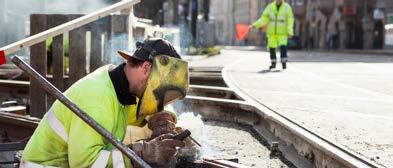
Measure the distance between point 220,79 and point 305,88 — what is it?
8.70ft

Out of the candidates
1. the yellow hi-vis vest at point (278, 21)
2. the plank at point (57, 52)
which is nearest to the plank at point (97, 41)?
the plank at point (57, 52)

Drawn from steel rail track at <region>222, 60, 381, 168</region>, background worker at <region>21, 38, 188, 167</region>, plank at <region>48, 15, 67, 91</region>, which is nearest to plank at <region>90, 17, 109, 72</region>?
plank at <region>48, 15, 67, 91</region>

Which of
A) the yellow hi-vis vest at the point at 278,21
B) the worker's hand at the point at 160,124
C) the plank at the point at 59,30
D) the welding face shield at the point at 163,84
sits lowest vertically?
the worker's hand at the point at 160,124

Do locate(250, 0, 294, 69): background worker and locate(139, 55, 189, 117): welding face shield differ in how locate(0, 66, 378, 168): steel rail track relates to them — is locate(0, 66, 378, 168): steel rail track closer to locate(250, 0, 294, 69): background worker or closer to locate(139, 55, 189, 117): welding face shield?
locate(139, 55, 189, 117): welding face shield

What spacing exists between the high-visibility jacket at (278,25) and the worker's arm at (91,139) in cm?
1257

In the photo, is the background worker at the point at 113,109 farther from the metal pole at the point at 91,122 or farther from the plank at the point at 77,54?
the plank at the point at 77,54

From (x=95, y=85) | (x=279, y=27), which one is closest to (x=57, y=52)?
(x=95, y=85)

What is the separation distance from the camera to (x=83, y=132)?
10.7 ft

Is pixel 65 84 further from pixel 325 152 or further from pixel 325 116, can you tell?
pixel 325 152

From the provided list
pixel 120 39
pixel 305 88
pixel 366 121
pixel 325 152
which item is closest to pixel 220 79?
pixel 305 88

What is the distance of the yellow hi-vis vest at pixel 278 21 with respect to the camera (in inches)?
618

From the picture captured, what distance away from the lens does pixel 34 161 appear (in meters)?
3.50

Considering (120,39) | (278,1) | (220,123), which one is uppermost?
(278,1)

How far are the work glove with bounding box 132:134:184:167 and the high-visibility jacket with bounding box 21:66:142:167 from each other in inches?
3.9
